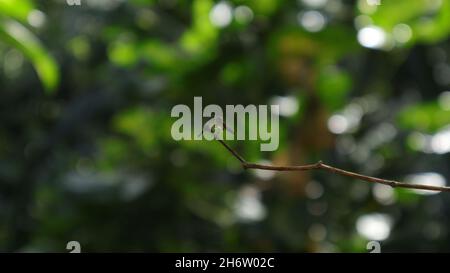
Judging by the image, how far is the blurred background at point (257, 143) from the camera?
0.87 m

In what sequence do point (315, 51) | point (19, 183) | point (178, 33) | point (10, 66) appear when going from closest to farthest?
1. point (315, 51)
2. point (178, 33)
3. point (19, 183)
4. point (10, 66)

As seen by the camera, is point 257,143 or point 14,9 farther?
point 257,143

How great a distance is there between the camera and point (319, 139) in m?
0.95

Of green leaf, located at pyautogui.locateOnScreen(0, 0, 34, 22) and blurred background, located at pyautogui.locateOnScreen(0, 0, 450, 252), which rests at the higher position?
blurred background, located at pyautogui.locateOnScreen(0, 0, 450, 252)

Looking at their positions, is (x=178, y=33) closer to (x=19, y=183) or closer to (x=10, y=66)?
(x=19, y=183)

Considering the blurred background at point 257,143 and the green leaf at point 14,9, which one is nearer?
the green leaf at point 14,9

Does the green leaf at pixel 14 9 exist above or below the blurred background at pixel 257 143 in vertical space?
below

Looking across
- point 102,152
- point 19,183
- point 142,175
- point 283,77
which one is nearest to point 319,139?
point 283,77

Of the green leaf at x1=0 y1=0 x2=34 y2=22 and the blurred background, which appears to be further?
the blurred background

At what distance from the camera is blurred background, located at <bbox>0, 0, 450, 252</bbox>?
872 mm

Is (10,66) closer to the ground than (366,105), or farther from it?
farther from it

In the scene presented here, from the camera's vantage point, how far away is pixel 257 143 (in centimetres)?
81
